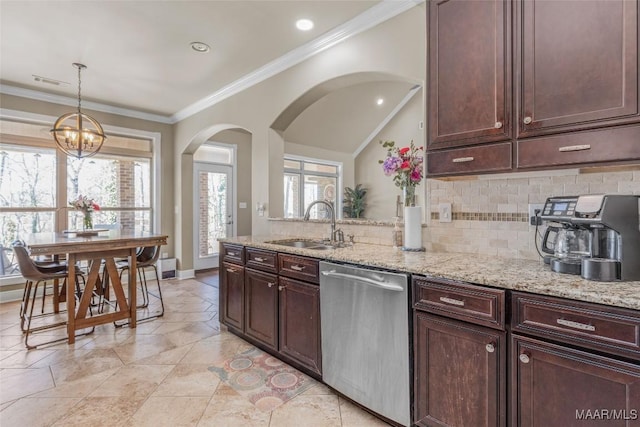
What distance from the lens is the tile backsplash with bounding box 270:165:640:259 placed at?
64.7 inches

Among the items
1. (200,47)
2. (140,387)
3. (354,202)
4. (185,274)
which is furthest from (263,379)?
(354,202)

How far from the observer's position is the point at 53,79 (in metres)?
3.94

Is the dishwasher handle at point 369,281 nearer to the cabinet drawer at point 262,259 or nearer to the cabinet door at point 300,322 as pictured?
the cabinet door at point 300,322

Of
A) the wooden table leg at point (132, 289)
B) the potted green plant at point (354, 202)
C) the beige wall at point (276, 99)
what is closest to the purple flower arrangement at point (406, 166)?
the beige wall at point (276, 99)

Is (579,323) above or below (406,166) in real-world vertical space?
below

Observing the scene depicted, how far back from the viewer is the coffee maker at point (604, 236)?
1283 mm

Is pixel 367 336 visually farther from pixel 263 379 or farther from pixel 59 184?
pixel 59 184

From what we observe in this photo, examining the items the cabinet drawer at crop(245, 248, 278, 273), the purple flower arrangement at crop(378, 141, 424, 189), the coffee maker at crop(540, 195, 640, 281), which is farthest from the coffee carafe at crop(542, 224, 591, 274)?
the cabinet drawer at crop(245, 248, 278, 273)

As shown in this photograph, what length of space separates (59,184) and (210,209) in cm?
228

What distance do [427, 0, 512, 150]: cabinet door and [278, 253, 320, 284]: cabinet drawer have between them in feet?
3.47

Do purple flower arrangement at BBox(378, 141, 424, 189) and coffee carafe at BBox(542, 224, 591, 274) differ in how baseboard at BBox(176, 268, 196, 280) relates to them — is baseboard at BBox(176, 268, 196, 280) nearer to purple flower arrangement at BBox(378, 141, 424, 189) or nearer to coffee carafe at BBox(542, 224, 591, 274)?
purple flower arrangement at BBox(378, 141, 424, 189)

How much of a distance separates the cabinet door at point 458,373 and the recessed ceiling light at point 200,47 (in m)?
3.05

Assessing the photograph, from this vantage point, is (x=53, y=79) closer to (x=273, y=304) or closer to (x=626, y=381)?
(x=273, y=304)

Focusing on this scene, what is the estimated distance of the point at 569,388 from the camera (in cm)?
119
